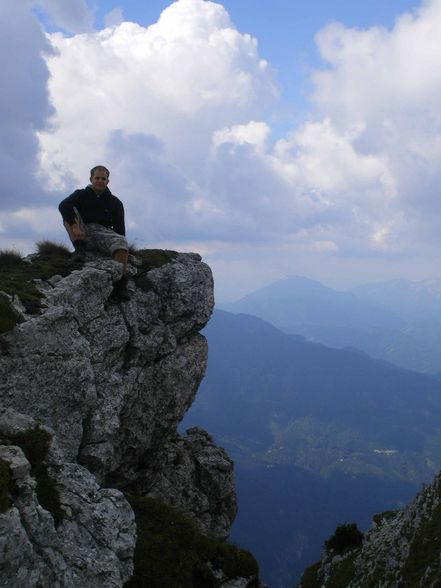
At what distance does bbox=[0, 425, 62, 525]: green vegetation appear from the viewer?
11.7 m

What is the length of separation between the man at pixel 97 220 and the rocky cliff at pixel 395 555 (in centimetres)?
1766

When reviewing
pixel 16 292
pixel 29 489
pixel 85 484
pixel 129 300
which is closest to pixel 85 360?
pixel 16 292

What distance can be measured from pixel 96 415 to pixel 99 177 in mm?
13008

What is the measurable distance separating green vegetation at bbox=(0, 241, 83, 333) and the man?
132cm

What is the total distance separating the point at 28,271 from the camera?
74.9 feet

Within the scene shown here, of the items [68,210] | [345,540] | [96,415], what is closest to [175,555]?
[96,415]

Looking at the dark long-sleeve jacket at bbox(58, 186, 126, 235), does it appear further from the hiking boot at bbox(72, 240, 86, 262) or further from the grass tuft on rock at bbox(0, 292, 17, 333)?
the grass tuft on rock at bbox(0, 292, 17, 333)

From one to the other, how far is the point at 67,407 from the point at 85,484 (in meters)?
6.46

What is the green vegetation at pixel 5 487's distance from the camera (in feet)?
33.2

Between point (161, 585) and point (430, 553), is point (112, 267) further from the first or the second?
point (430, 553)

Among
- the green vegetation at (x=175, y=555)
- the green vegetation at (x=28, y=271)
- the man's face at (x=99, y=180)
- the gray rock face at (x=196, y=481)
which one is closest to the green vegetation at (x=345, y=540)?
the gray rock face at (x=196, y=481)

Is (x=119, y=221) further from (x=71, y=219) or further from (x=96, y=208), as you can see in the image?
(x=71, y=219)

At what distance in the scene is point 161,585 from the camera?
14594mm

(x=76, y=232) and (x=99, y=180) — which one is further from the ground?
(x=99, y=180)
